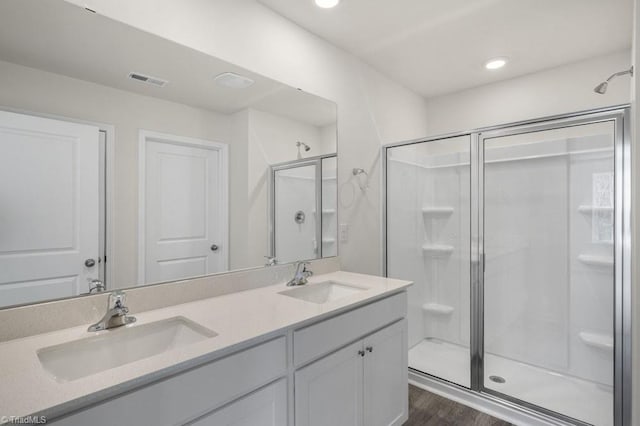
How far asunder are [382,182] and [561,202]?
50.5 inches

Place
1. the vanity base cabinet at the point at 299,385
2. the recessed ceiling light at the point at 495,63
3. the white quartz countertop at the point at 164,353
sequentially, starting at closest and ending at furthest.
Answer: the white quartz countertop at the point at 164,353 → the vanity base cabinet at the point at 299,385 → the recessed ceiling light at the point at 495,63

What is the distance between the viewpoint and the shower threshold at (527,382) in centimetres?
199

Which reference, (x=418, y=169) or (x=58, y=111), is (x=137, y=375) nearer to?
(x=58, y=111)

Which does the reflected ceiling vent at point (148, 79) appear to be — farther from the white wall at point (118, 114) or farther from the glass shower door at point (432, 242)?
the glass shower door at point (432, 242)

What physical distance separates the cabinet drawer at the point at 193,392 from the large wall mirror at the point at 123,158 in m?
0.63

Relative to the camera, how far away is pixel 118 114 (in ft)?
4.54

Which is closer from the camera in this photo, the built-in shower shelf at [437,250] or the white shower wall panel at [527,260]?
the white shower wall panel at [527,260]

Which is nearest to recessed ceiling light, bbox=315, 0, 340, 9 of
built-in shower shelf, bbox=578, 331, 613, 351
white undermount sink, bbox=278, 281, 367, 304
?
white undermount sink, bbox=278, 281, 367, 304

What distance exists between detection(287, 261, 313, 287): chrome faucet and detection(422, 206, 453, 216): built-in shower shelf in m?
1.39

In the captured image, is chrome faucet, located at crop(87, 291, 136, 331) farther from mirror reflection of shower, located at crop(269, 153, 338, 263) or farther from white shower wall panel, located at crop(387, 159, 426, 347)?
white shower wall panel, located at crop(387, 159, 426, 347)

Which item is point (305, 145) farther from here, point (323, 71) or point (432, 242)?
point (432, 242)

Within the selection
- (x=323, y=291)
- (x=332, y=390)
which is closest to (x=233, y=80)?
(x=323, y=291)

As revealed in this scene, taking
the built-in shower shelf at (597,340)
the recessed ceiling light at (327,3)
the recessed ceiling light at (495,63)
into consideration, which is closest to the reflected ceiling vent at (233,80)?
the recessed ceiling light at (327,3)

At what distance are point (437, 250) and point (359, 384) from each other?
165 centimetres
